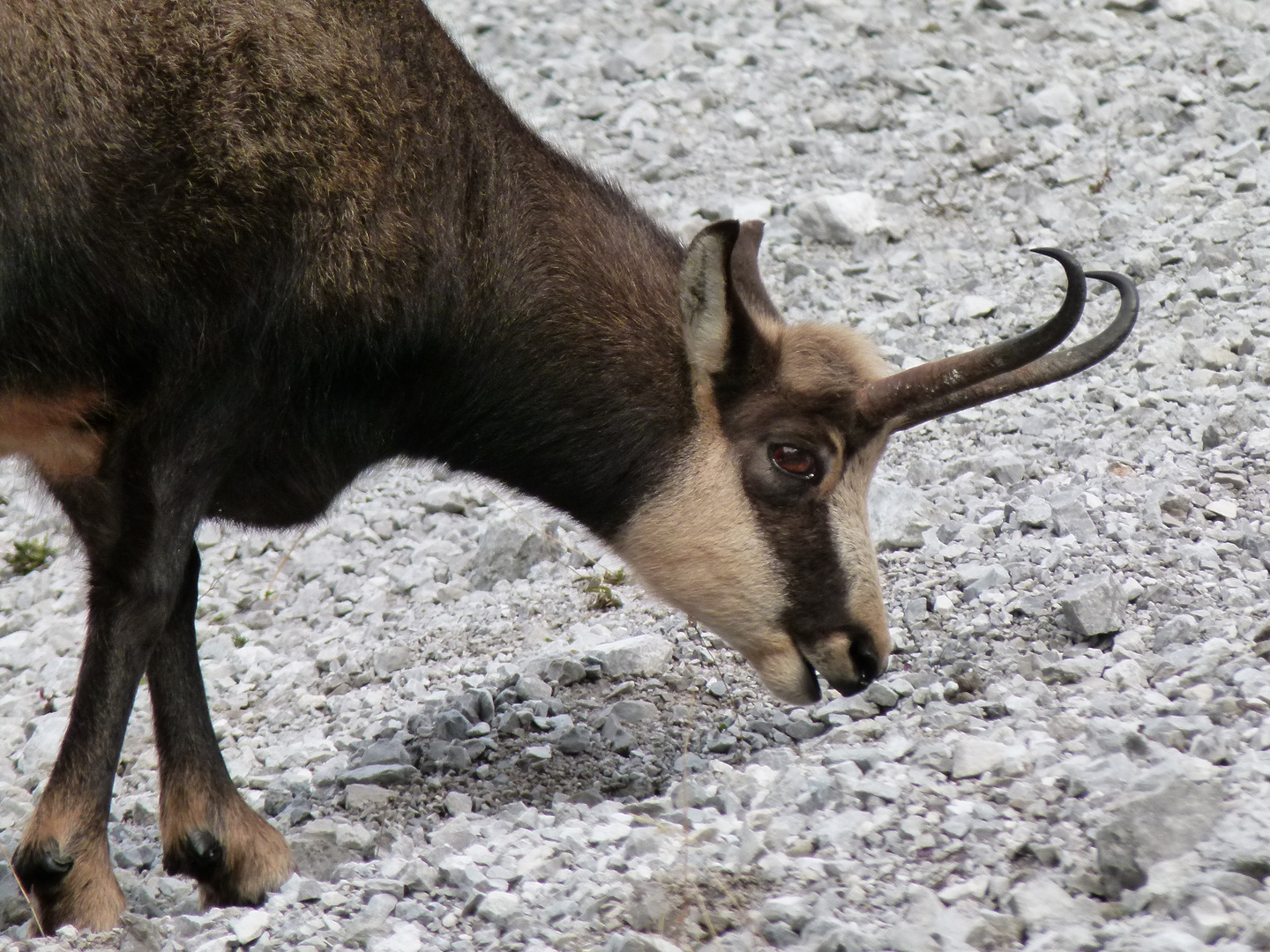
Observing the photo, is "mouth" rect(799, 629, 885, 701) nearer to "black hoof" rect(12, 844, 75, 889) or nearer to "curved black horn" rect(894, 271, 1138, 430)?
"curved black horn" rect(894, 271, 1138, 430)

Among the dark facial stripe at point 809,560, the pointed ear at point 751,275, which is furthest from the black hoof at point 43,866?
the pointed ear at point 751,275

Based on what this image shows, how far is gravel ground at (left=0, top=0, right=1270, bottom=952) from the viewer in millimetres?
4441

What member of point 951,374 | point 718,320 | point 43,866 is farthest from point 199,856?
point 951,374

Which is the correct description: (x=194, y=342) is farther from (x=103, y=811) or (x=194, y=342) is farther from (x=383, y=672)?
(x=383, y=672)

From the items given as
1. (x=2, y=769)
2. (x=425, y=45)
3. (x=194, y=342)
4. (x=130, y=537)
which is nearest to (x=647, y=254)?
(x=425, y=45)

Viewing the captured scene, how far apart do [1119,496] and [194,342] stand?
4187mm

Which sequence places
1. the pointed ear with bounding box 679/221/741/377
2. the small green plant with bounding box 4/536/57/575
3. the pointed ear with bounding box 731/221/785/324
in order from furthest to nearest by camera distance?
the small green plant with bounding box 4/536/57/575, the pointed ear with bounding box 731/221/785/324, the pointed ear with bounding box 679/221/741/377

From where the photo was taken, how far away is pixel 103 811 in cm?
538

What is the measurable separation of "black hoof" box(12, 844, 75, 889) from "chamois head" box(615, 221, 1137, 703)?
2.44 m

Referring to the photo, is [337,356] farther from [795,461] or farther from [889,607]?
[889,607]

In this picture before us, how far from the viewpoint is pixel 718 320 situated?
5.78 meters

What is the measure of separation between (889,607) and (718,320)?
1777mm

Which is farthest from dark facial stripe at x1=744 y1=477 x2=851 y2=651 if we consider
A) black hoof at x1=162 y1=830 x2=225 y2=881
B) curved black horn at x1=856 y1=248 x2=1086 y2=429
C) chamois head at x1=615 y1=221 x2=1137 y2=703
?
black hoof at x1=162 y1=830 x2=225 y2=881

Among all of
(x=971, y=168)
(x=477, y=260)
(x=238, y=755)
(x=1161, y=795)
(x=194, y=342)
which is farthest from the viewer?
(x=971, y=168)
